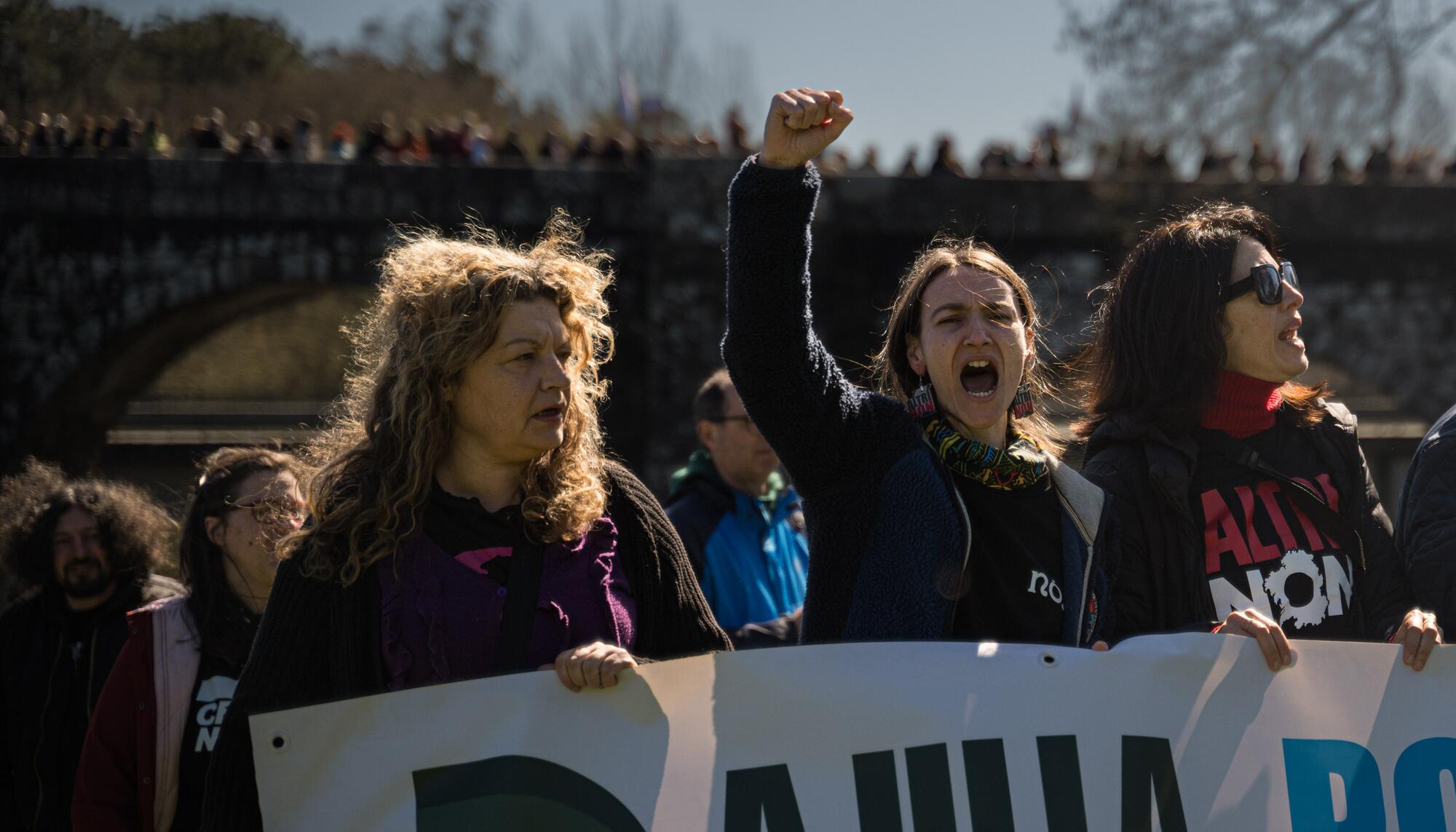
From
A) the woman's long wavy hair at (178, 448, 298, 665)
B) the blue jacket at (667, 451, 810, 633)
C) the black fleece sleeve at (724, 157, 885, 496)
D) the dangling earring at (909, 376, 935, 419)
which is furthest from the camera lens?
the blue jacket at (667, 451, 810, 633)

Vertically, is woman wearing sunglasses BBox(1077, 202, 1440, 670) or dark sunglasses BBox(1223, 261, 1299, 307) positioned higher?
dark sunglasses BBox(1223, 261, 1299, 307)

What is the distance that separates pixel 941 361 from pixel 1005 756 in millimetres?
739

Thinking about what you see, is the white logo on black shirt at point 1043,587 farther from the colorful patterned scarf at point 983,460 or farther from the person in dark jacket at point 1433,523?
the person in dark jacket at point 1433,523

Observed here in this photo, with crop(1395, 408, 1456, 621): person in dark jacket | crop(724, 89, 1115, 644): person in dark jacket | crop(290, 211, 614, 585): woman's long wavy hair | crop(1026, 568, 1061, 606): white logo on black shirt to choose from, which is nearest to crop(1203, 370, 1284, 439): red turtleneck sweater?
crop(1395, 408, 1456, 621): person in dark jacket

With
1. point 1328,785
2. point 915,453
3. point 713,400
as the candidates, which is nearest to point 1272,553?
point 1328,785

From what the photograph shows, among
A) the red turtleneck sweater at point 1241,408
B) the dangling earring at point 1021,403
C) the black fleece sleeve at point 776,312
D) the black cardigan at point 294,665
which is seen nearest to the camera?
the black cardigan at point 294,665

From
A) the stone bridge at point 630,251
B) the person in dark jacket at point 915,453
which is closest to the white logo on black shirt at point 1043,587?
the person in dark jacket at point 915,453

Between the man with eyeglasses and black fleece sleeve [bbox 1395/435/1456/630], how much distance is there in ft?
5.74

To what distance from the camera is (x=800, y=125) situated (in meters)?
2.25

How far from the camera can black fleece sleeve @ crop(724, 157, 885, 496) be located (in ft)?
7.51

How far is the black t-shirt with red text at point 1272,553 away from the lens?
8.71 feet

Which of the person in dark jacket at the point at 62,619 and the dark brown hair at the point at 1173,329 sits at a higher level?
the dark brown hair at the point at 1173,329

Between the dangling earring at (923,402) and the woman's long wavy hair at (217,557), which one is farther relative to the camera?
the woman's long wavy hair at (217,557)

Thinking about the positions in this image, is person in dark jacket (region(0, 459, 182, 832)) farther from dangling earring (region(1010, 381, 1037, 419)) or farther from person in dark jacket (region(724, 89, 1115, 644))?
dangling earring (region(1010, 381, 1037, 419))
